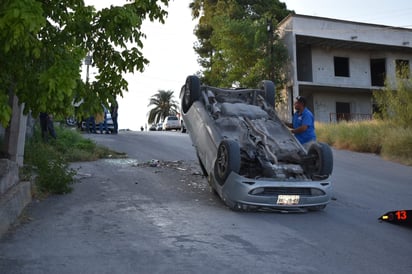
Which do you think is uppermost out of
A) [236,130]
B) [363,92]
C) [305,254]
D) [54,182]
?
[363,92]

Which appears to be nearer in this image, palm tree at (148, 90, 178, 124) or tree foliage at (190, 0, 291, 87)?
tree foliage at (190, 0, 291, 87)

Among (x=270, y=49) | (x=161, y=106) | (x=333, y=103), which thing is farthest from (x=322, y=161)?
(x=161, y=106)

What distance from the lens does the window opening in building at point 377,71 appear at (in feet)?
97.8

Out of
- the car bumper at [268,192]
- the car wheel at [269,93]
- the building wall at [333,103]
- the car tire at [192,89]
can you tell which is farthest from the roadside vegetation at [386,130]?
the building wall at [333,103]

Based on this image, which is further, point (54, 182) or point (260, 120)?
point (260, 120)

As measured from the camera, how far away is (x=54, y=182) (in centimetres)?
755

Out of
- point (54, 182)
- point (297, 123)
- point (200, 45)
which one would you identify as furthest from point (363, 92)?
point (54, 182)

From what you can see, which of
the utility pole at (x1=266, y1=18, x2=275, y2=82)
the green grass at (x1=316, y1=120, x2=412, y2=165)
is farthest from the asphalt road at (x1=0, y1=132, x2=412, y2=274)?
the utility pole at (x1=266, y1=18, x2=275, y2=82)

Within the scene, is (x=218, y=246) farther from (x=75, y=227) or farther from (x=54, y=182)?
(x=54, y=182)

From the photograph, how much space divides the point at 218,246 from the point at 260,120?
3.60 meters

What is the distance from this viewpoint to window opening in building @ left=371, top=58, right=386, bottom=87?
29.8m

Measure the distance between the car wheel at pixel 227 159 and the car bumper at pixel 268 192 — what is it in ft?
0.31

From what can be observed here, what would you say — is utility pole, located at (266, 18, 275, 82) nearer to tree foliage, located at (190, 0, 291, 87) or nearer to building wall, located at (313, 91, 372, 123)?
tree foliage, located at (190, 0, 291, 87)

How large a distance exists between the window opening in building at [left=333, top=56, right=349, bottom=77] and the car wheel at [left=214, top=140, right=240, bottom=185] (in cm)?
2369
